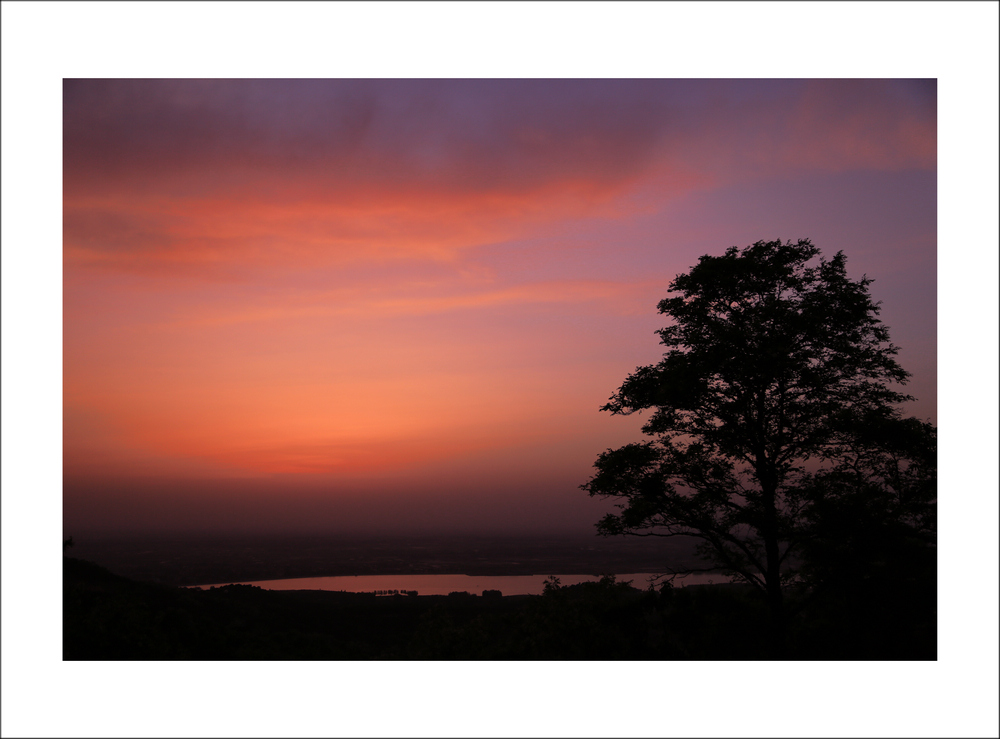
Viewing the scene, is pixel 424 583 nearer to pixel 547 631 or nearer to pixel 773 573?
pixel 547 631

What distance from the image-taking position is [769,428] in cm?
1045

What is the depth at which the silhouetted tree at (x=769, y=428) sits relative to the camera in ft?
32.7

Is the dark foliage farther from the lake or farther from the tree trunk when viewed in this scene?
the lake

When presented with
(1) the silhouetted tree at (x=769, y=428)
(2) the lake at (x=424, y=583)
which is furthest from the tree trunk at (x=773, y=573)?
(2) the lake at (x=424, y=583)

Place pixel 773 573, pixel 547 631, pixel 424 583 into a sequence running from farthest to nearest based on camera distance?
pixel 424 583 < pixel 773 573 < pixel 547 631

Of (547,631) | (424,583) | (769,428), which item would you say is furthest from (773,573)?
(424,583)

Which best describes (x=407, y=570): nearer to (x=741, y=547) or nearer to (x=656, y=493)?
(x=656, y=493)

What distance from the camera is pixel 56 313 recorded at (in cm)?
905

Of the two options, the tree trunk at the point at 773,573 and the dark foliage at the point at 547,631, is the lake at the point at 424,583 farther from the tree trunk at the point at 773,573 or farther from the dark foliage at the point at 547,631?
the tree trunk at the point at 773,573

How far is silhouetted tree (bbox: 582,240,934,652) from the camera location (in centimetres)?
996

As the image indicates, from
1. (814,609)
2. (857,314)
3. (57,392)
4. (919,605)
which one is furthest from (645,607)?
(57,392)

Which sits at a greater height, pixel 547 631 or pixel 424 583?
pixel 547 631

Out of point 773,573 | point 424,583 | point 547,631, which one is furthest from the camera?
point 424,583

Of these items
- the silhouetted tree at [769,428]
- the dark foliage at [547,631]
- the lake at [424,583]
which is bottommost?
the lake at [424,583]
